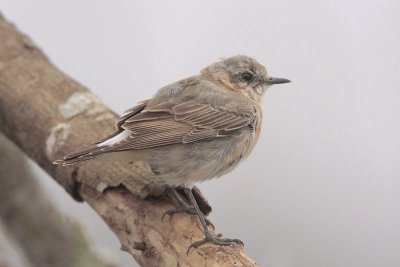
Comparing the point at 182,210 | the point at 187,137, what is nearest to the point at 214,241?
the point at 182,210

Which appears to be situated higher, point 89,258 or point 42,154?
point 42,154

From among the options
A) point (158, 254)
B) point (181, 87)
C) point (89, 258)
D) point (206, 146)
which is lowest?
point (89, 258)

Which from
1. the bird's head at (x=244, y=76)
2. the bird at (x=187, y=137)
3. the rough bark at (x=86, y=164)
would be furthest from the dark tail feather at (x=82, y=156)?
the bird's head at (x=244, y=76)

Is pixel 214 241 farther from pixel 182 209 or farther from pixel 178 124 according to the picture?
pixel 178 124

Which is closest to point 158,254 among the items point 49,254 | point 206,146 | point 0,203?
point 206,146

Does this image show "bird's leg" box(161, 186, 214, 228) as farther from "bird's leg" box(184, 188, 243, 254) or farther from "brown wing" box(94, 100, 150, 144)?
"brown wing" box(94, 100, 150, 144)

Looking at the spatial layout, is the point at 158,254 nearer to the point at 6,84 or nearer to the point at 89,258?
the point at 89,258

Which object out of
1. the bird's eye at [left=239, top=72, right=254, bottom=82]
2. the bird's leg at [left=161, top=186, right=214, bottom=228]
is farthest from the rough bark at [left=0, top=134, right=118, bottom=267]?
the bird's eye at [left=239, top=72, right=254, bottom=82]

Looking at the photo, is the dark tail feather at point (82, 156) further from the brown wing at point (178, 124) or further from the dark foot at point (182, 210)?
the dark foot at point (182, 210)

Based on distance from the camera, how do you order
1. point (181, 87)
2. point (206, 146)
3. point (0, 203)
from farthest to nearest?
point (0, 203) → point (181, 87) → point (206, 146)
